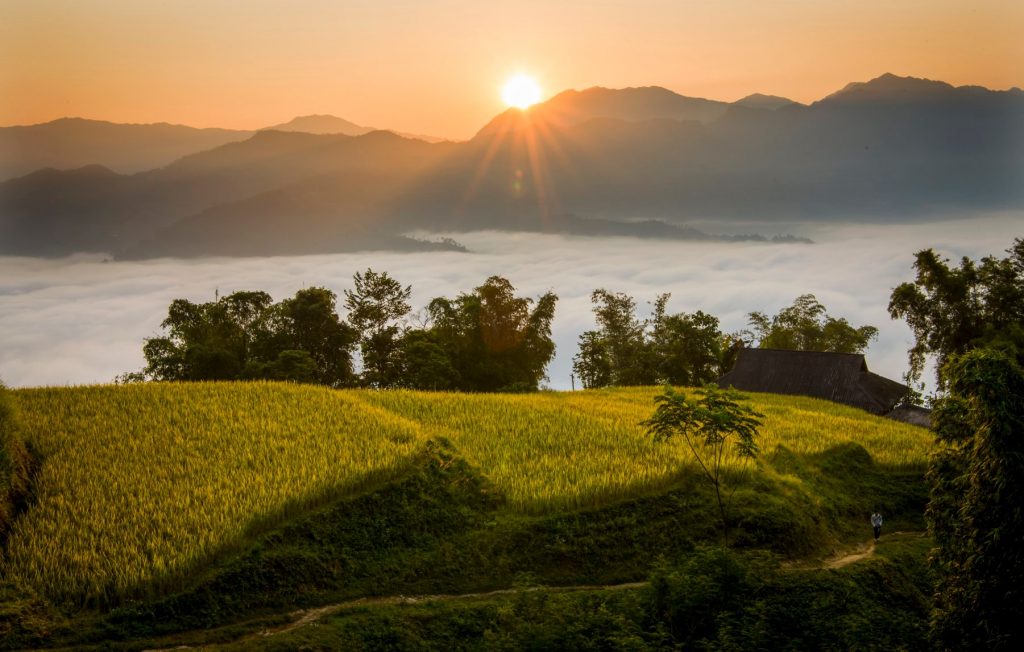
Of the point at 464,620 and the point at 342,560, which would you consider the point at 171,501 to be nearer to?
the point at 342,560

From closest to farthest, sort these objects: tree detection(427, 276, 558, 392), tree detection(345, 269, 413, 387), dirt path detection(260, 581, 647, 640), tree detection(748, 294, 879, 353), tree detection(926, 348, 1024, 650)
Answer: tree detection(926, 348, 1024, 650)
dirt path detection(260, 581, 647, 640)
tree detection(427, 276, 558, 392)
tree detection(345, 269, 413, 387)
tree detection(748, 294, 879, 353)

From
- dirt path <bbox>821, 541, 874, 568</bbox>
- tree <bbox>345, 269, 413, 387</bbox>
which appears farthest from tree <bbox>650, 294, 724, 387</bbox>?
dirt path <bbox>821, 541, 874, 568</bbox>

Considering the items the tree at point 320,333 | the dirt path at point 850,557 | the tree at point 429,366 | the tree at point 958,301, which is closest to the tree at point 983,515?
the dirt path at point 850,557

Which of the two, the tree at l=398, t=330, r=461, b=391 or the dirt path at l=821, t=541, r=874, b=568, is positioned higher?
the tree at l=398, t=330, r=461, b=391

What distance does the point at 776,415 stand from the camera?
3316cm

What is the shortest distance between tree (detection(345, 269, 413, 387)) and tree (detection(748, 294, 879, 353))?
34143 millimetres

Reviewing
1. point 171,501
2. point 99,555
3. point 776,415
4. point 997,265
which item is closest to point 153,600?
point 99,555

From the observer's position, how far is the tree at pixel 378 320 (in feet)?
178

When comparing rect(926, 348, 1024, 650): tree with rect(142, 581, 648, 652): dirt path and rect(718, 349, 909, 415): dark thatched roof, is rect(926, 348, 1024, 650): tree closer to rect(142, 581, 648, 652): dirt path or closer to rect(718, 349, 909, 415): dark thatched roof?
rect(142, 581, 648, 652): dirt path

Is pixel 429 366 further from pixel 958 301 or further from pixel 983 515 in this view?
pixel 983 515

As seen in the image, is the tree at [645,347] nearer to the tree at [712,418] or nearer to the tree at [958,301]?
the tree at [958,301]

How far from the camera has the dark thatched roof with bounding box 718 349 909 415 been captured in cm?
4466

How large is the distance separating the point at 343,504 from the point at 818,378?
124ft

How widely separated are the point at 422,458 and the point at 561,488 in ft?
13.5
